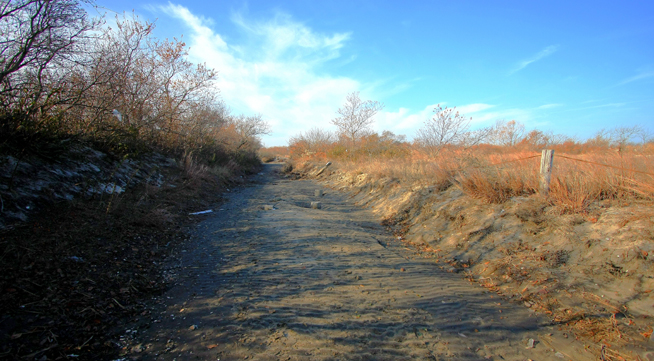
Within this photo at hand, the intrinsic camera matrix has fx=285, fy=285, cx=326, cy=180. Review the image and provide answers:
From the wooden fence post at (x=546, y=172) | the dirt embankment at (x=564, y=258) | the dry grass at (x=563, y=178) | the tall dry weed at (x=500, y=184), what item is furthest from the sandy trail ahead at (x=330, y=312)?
the wooden fence post at (x=546, y=172)

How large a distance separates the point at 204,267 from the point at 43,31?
576 centimetres

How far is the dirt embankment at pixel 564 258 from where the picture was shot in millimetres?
3041

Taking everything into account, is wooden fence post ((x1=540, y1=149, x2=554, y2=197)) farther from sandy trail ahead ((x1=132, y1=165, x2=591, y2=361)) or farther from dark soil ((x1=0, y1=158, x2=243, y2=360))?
dark soil ((x1=0, y1=158, x2=243, y2=360))

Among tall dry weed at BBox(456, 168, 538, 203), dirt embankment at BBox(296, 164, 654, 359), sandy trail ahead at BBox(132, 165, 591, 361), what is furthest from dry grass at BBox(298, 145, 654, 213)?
sandy trail ahead at BBox(132, 165, 591, 361)

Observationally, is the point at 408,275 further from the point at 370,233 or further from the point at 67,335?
the point at 67,335

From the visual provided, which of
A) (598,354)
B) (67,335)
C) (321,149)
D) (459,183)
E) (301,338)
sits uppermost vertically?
(321,149)

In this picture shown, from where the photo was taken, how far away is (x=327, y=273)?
4.39 metres

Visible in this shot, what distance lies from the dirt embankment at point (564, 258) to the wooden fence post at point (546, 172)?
0.76 feet

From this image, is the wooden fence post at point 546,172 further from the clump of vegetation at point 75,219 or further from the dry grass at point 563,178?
the clump of vegetation at point 75,219

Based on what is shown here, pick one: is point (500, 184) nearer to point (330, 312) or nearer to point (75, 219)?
point (330, 312)

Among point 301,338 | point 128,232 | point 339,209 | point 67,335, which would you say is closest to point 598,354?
point 301,338

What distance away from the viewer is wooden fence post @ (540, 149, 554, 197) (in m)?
5.35

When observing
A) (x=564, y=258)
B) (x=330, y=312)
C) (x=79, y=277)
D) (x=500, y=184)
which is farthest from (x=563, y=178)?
(x=79, y=277)

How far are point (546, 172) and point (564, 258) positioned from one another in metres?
1.99
